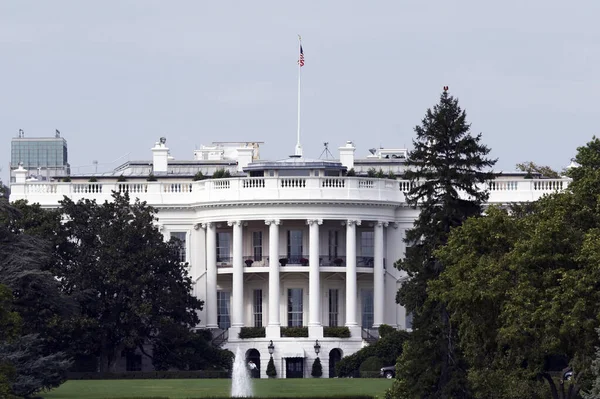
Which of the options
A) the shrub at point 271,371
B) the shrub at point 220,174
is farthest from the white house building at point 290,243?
the shrub at point 220,174

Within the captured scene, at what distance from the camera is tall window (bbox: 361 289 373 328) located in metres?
134

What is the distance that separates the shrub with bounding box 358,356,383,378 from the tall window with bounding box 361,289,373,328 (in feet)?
36.5

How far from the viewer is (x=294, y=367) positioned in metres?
129

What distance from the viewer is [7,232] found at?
96.3 metres

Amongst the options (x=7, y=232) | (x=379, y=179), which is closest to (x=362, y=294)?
(x=379, y=179)

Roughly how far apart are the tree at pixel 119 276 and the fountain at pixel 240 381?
4.72 metres

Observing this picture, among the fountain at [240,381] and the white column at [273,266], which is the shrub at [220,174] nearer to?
the white column at [273,266]

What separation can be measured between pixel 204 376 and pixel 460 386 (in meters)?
32.5

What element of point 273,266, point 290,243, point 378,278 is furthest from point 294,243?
point 378,278

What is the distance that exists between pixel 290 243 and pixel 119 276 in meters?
18.2

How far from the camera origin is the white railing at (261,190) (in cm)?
12912

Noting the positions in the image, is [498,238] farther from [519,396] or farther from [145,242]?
[145,242]

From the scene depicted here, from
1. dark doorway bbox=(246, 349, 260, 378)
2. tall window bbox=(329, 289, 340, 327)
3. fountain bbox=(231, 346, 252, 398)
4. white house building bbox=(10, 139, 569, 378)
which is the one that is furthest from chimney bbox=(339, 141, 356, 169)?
fountain bbox=(231, 346, 252, 398)

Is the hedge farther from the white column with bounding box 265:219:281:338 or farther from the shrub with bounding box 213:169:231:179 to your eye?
the shrub with bounding box 213:169:231:179
